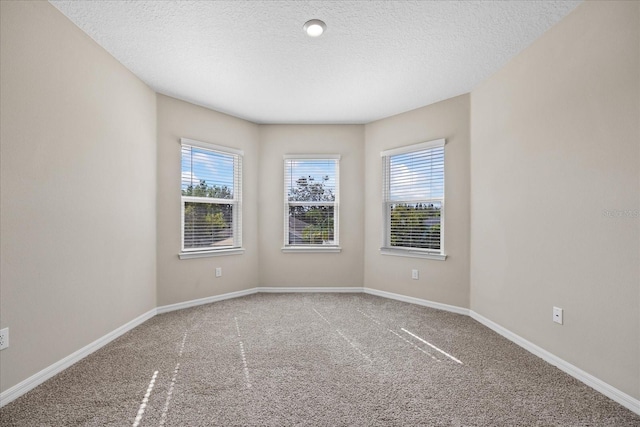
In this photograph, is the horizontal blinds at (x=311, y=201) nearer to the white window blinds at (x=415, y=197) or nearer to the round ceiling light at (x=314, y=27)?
the white window blinds at (x=415, y=197)

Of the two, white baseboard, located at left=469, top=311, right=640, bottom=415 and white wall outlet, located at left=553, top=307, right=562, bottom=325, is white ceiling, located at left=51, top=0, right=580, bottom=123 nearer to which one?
white wall outlet, located at left=553, top=307, right=562, bottom=325

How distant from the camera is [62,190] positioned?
231 cm

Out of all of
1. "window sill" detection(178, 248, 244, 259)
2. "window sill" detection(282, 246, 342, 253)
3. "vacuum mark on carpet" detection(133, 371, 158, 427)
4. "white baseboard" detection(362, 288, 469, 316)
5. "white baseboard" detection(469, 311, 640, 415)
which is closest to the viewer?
"vacuum mark on carpet" detection(133, 371, 158, 427)

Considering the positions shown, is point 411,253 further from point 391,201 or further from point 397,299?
point 391,201

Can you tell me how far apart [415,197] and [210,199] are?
2.70 m

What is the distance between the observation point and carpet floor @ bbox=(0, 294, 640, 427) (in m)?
1.75

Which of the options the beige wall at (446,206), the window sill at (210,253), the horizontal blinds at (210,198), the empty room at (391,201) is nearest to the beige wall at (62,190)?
the empty room at (391,201)

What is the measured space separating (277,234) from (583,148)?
3580 mm

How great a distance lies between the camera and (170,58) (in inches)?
112

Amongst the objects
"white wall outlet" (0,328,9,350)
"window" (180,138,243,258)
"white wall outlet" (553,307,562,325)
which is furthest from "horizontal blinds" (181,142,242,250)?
"white wall outlet" (553,307,562,325)

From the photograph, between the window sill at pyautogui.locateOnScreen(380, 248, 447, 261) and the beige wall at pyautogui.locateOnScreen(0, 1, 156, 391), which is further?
the window sill at pyautogui.locateOnScreen(380, 248, 447, 261)

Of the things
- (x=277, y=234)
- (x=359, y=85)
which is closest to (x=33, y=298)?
(x=277, y=234)

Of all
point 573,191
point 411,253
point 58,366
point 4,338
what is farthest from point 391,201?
point 4,338

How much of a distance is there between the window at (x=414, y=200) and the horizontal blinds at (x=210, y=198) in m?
2.09
